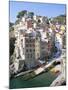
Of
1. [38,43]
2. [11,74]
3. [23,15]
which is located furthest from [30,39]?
[11,74]

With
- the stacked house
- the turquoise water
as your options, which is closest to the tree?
the stacked house

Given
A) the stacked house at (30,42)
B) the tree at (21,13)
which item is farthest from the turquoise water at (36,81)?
the tree at (21,13)

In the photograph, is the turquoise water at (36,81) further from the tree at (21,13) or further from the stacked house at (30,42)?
the tree at (21,13)

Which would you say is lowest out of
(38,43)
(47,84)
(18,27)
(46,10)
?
(47,84)

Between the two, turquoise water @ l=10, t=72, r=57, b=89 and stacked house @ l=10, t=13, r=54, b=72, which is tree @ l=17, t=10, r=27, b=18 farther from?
turquoise water @ l=10, t=72, r=57, b=89

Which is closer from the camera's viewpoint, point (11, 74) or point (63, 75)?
point (11, 74)

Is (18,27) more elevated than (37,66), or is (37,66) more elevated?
(18,27)

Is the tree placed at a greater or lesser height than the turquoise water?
greater

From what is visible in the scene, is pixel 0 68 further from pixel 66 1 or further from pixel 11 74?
pixel 66 1

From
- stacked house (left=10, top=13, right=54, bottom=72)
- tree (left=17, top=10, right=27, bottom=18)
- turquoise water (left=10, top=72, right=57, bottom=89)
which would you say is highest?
tree (left=17, top=10, right=27, bottom=18)
